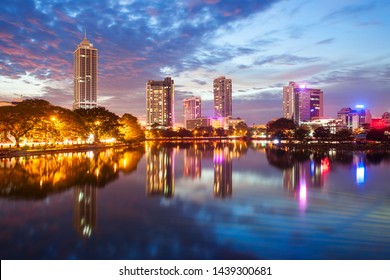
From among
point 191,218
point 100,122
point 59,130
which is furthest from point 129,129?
point 191,218

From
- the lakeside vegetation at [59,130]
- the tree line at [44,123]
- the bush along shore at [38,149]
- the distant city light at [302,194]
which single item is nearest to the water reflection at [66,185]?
the distant city light at [302,194]

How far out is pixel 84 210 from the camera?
45.9 feet

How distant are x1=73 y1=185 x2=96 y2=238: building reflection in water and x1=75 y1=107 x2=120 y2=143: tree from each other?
4717 cm

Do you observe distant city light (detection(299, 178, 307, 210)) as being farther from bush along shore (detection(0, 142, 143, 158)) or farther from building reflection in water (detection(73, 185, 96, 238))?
bush along shore (detection(0, 142, 143, 158))

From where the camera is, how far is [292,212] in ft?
45.3

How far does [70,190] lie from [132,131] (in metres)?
65.0

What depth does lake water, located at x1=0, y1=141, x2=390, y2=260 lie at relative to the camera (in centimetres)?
934

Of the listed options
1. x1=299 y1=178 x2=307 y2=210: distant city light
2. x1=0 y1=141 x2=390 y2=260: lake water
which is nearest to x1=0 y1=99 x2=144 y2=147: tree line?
x1=0 y1=141 x2=390 y2=260: lake water

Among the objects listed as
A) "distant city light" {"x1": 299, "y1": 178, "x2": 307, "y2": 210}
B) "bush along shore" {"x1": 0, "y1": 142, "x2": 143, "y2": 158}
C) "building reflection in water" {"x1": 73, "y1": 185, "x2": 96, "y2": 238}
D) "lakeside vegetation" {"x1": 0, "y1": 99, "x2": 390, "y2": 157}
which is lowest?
"distant city light" {"x1": 299, "y1": 178, "x2": 307, "y2": 210}

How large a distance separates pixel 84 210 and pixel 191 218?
15.4 ft

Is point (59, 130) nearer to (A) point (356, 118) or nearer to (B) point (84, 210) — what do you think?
(B) point (84, 210)

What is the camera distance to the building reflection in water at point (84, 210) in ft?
37.3

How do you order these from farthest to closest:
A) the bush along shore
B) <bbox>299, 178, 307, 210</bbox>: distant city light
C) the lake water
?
the bush along shore < <bbox>299, 178, 307, 210</bbox>: distant city light < the lake water

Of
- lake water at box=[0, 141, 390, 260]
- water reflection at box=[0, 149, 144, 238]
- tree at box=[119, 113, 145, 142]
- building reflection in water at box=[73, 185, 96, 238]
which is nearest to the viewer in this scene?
lake water at box=[0, 141, 390, 260]
